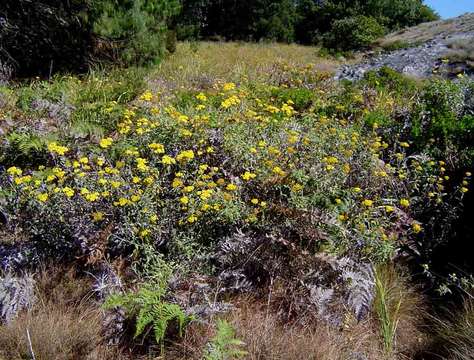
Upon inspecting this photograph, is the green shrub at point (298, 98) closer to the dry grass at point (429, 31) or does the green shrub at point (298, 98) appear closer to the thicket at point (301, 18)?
the dry grass at point (429, 31)

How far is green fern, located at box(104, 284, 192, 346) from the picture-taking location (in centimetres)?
242

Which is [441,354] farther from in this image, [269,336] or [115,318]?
[115,318]

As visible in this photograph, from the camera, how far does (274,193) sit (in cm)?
339

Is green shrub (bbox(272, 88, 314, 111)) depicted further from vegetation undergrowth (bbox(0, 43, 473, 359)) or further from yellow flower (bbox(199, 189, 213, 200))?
yellow flower (bbox(199, 189, 213, 200))

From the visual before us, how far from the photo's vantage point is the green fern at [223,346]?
2352 mm

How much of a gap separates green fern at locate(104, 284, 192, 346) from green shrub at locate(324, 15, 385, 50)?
17504 millimetres

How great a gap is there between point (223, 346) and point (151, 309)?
0.44 m

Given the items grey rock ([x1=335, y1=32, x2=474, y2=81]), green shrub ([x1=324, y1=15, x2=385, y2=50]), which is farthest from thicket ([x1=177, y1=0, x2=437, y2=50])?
grey rock ([x1=335, y1=32, x2=474, y2=81])

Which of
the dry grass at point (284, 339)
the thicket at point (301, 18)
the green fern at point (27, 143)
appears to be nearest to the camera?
the dry grass at point (284, 339)

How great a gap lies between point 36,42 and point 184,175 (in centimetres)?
599

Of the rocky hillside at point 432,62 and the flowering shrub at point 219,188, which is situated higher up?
the rocky hillside at point 432,62

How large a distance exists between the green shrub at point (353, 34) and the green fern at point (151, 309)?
17.5m

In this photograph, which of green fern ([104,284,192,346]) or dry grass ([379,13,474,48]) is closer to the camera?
green fern ([104,284,192,346])

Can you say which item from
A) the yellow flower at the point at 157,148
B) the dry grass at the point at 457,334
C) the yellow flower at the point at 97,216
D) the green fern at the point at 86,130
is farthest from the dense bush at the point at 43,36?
the dry grass at the point at 457,334
